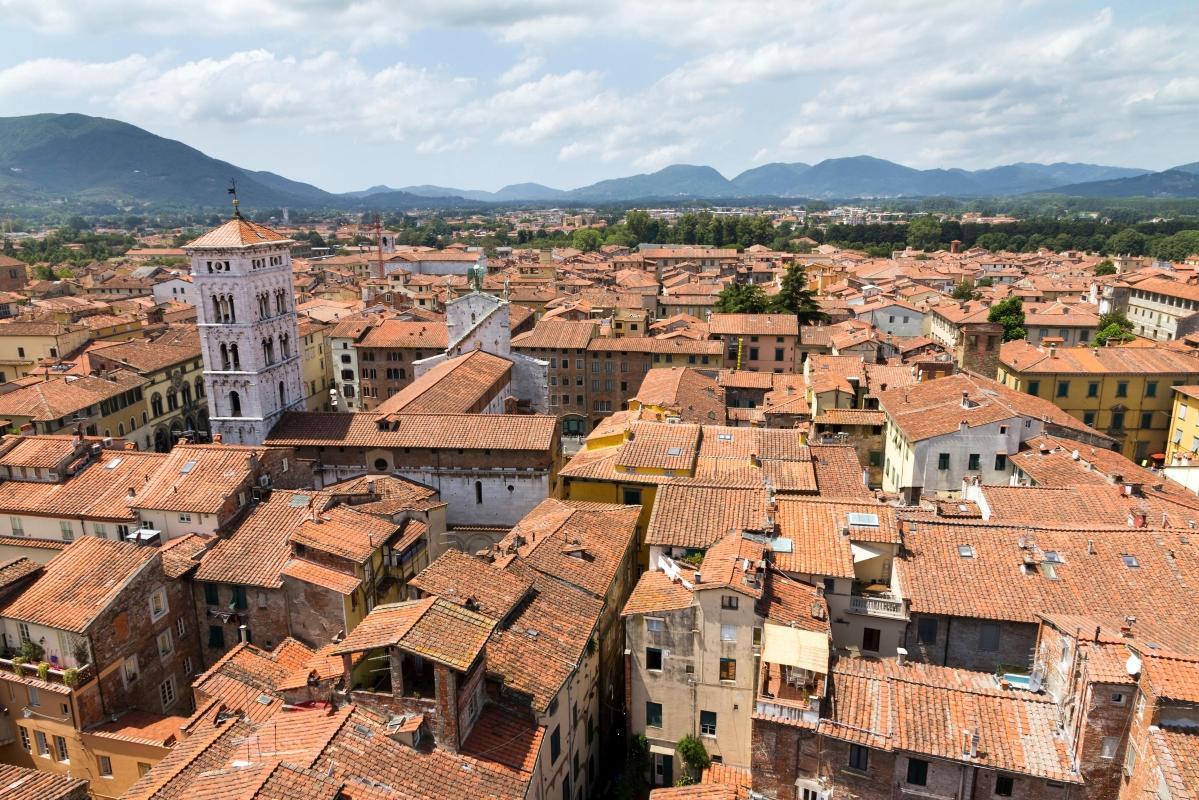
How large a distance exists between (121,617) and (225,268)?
71.9 feet

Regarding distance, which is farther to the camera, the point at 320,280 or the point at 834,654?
the point at 320,280

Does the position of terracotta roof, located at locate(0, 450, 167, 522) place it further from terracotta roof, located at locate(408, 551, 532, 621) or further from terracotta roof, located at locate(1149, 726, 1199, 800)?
terracotta roof, located at locate(1149, 726, 1199, 800)

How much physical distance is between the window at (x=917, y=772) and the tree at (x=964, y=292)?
377ft

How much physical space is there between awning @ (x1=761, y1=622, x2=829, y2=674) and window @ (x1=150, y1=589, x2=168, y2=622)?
73.8 ft

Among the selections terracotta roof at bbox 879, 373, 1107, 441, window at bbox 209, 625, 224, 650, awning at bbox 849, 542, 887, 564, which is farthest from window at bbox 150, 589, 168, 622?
terracotta roof at bbox 879, 373, 1107, 441

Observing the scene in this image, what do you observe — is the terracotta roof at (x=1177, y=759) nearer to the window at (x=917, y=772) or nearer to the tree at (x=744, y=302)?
the window at (x=917, y=772)

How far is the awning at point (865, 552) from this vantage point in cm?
2886

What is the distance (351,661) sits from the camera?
22.5 meters

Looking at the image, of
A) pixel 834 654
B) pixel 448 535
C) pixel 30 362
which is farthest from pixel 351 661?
pixel 30 362

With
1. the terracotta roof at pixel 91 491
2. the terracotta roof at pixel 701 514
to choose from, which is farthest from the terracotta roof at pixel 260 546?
the terracotta roof at pixel 701 514

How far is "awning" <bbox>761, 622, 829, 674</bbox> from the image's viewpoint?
22.5 meters

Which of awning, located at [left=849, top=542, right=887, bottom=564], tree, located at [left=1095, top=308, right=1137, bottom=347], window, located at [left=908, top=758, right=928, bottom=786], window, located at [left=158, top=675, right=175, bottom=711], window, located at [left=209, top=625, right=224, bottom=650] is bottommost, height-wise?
window, located at [left=158, top=675, right=175, bottom=711]

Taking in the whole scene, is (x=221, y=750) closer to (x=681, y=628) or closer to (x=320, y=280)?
(x=681, y=628)

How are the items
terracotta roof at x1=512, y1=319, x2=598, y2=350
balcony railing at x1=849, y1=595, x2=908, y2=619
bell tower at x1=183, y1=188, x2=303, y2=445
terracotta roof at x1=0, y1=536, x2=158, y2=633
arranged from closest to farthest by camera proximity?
balcony railing at x1=849, y1=595, x2=908, y2=619
terracotta roof at x1=0, y1=536, x2=158, y2=633
bell tower at x1=183, y1=188, x2=303, y2=445
terracotta roof at x1=512, y1=319, x2=598, y2=350
